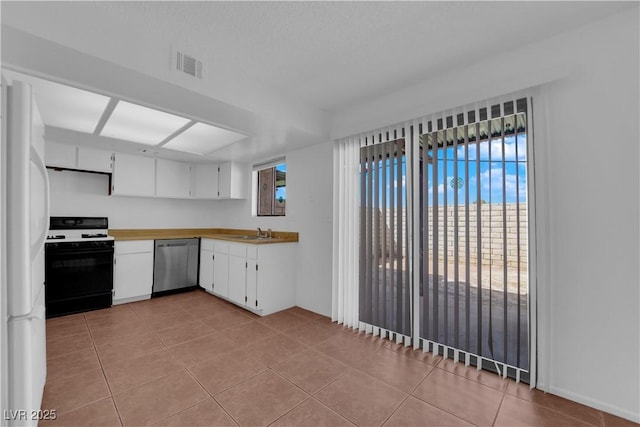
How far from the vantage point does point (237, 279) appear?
12.4 ft

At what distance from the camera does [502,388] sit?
2.03 metres

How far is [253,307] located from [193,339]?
0.85 m

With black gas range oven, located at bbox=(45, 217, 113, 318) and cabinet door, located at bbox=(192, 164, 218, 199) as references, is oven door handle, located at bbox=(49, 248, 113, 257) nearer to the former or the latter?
black gas range oven, located at bbox=(45, 217, 113, 318)

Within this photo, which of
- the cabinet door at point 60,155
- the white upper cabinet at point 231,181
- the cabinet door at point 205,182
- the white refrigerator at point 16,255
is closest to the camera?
the white refrigerator at point 16,255

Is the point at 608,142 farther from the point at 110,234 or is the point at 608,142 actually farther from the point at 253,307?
the point at 110,234

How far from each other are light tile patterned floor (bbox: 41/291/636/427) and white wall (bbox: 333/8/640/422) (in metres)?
0.30

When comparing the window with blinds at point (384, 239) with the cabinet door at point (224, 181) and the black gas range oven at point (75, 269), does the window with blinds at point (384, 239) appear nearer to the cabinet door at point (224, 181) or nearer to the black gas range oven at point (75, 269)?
the cabinet door at point (224, 181)

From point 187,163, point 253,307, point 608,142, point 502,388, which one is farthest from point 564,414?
point 187,163

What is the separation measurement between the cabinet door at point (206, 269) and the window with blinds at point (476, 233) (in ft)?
10.4

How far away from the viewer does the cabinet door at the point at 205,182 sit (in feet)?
16.3

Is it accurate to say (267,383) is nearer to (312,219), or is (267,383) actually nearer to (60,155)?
(312,219)

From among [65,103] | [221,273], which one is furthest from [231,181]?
[65,103]

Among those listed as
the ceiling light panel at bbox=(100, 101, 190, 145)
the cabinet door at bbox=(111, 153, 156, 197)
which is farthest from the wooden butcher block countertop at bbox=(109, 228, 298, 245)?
the ceiling light panel at bbox=(100, 101, 190, 145)

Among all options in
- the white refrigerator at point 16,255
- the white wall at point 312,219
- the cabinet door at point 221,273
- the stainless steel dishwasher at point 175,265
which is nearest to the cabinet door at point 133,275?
the stainless steel dishwasher at point 175,265
